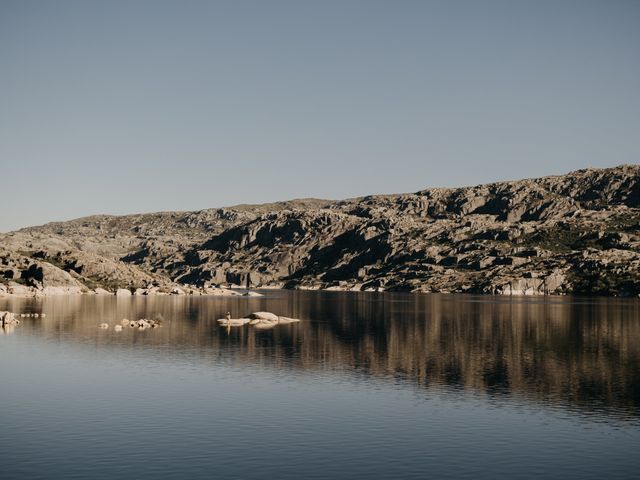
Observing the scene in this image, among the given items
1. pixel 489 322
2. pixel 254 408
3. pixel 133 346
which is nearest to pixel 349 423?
pixel 254 408

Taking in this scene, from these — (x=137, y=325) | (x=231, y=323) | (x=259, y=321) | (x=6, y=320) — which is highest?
(x=6, y=320)

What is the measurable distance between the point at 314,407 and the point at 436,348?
5263 centimetres

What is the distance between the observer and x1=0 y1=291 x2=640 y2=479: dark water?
1857 inches

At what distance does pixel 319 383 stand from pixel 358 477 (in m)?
36.3

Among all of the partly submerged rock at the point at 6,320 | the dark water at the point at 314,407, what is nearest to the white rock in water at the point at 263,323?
the dark water at the point at 314,407

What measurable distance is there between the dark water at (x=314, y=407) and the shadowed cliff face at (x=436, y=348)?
0.47 metres

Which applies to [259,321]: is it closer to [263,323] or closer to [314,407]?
[263,323]

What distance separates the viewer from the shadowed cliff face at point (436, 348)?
79.8 m

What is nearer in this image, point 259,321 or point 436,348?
point 436,348

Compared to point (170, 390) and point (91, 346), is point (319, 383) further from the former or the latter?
point (91, 346)

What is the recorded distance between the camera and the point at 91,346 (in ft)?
361

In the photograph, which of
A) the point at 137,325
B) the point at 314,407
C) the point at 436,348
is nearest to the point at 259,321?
the point at 137,325

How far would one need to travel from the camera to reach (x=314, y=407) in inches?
2608

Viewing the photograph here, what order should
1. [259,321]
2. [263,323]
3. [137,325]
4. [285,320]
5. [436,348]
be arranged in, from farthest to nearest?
1. [285,320]
2. [259,321]
3. [263,323]
4. [137,325]
5. [436,348]
